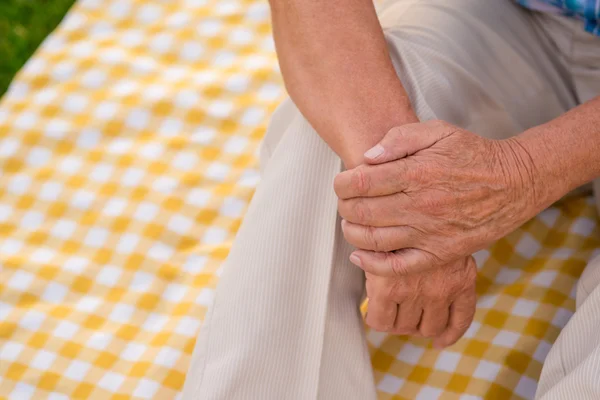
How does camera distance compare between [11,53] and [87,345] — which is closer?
[87,345]

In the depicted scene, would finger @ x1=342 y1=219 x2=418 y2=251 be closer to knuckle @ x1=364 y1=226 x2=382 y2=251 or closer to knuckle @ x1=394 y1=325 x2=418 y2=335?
knuckle @ x1=364 y1=226 x2=382 y2=251

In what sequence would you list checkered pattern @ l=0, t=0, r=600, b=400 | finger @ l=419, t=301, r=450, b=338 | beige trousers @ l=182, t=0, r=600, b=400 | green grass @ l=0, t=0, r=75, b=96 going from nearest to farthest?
beige trousers @ l=182, t=0, r=600, b=400
finger @ l=419, t=301, r=450, b=338
checkered pattern @ l=0, t=0, r=600, b=400
green grass @ l=0, t=0, r=75, b=96

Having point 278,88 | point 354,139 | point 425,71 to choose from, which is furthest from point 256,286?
point 278,88

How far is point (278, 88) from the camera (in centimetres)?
168

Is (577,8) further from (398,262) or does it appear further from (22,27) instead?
(22,27)

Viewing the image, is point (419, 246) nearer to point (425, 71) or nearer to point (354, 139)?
point (354, 139)

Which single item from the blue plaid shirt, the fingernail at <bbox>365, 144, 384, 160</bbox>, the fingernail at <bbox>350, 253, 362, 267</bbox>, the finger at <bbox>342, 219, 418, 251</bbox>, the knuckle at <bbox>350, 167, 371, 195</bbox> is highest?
the blue plaid shirt

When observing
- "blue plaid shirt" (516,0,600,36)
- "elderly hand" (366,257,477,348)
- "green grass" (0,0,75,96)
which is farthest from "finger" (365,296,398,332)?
"green grass" (0,0,75,96)

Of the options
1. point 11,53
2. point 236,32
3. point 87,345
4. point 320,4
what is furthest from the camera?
point 11,53

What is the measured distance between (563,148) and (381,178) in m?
0.26

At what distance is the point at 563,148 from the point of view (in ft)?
3.33

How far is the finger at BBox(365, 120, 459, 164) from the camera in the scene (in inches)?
38.7

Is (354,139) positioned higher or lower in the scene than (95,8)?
higher

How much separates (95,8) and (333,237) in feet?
3.84
